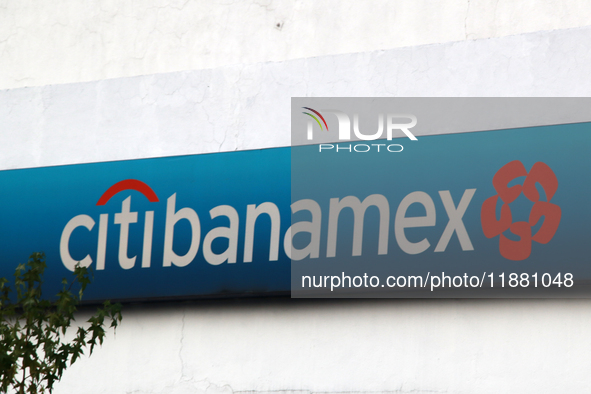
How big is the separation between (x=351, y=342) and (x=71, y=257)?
248cm

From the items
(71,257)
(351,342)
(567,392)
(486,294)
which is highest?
(71,257)

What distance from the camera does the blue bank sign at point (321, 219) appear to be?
4629 mm

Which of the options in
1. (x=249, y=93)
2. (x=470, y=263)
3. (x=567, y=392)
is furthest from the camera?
(x=249, y=93)

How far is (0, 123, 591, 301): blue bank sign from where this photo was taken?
463 centimetres

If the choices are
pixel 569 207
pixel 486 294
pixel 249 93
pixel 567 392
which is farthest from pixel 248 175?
pixel 567 392

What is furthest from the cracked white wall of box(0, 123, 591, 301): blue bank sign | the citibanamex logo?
the citibanamex logo

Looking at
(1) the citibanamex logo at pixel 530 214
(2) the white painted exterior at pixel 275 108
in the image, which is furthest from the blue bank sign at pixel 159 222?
(1) the citibanamex logo at pixel 530 214

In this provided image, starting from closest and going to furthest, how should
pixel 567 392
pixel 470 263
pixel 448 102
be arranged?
pixel 567 392
pixel 470 263
pixel 448 102

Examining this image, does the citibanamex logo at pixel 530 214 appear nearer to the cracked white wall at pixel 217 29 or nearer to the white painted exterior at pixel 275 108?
the white painted exterior at pixel 275 108

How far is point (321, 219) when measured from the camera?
5.03m

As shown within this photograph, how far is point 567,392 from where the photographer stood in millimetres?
4387

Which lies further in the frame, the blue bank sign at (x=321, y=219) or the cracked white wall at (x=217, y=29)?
the cracked white wall at (x=217, y=29)

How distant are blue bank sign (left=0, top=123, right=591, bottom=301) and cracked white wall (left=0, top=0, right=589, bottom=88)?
35.1 inches

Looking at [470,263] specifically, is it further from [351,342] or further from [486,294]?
[351,342]
